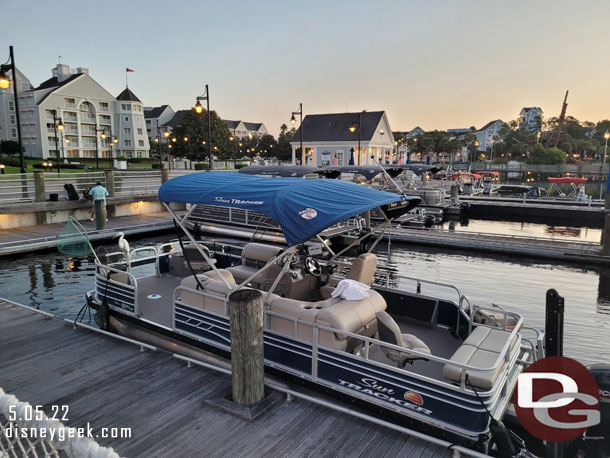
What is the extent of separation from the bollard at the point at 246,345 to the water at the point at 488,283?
797 centimetres

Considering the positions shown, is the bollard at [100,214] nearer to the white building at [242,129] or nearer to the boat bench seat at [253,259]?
the boat bench seat at [253,259]

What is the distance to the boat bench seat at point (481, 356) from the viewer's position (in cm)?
512

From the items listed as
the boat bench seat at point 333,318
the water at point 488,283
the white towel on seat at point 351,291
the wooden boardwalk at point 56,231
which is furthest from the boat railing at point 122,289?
the wooden boardwalk at point 56,231

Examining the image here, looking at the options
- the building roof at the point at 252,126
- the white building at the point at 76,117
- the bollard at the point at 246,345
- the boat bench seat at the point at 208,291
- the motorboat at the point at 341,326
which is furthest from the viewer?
the building roof at the point at 252,126

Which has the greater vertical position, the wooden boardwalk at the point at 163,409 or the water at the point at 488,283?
the wooden boardwalk at the point at 163,409

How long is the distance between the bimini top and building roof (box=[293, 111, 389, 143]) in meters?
48.8

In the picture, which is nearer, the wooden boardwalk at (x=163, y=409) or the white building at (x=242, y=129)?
the wooden boardwalk at (x=163, y=409)

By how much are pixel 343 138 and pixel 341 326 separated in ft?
175

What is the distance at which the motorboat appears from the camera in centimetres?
529

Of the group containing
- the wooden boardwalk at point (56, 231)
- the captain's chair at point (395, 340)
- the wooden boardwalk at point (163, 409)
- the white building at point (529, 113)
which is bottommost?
the wooden boardwalk at point (163, 409)

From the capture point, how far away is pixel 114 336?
26.5 ft

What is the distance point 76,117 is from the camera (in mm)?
72062

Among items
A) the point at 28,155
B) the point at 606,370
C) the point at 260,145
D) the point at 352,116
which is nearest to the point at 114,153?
the point at 28,155

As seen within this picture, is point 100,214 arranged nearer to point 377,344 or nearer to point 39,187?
point 39,187
